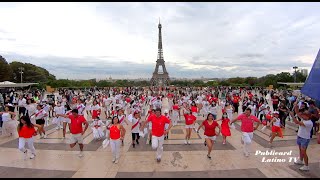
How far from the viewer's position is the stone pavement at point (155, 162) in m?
7.72

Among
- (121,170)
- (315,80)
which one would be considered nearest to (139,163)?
(121,170)

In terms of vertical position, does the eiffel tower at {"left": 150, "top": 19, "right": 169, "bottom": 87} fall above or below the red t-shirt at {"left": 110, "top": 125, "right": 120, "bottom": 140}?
above

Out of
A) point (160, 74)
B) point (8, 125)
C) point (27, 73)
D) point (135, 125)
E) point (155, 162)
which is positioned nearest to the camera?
point (155, 162)

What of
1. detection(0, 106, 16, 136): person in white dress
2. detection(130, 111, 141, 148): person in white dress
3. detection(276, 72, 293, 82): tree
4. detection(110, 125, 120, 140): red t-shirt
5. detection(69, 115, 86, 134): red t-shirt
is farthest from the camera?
detection(276, 72, 293, 82): tree

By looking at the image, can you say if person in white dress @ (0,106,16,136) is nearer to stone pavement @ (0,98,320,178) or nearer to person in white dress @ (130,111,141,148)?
stone pavement @ (0,98,320,178)

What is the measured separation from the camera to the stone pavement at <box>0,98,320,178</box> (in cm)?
772

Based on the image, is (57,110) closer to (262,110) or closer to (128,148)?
(128,148)

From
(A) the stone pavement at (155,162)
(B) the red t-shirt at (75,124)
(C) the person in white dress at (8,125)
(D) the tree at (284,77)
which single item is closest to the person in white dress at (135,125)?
(A) the stone pavement at (155,162)

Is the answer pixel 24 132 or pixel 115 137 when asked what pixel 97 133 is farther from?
pixel 115 137

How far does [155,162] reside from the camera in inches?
344

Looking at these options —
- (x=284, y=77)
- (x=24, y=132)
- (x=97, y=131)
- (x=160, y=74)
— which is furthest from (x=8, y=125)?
(x=160, y=74)

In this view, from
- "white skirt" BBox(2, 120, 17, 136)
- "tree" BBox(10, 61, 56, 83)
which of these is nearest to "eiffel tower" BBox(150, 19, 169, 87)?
"tree" BBox(10, 61, 56, 83)

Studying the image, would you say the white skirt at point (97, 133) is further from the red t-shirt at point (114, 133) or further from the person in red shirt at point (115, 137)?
the red t-shirt at point (114, 133)

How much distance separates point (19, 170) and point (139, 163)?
3.58 meters
